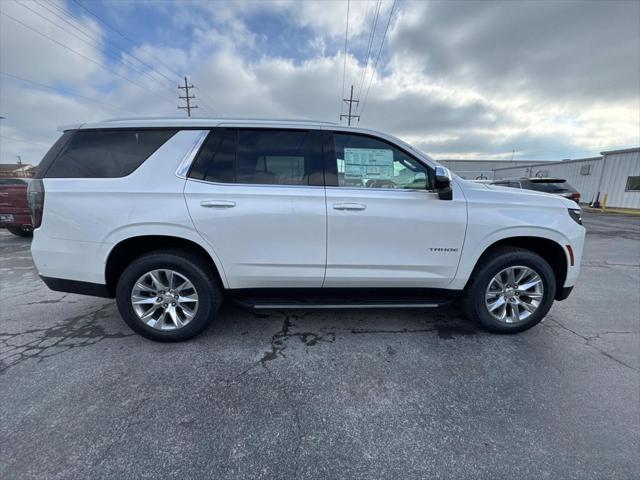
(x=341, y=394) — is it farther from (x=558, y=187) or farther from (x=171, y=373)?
(x=558, y=187)

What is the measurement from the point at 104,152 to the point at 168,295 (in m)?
1.44

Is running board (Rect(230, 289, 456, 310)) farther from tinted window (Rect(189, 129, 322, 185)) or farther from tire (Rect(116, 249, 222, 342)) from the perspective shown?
tinted window (Rect(189, 129, 322, 185))

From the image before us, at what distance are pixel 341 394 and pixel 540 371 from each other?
1.74 metres

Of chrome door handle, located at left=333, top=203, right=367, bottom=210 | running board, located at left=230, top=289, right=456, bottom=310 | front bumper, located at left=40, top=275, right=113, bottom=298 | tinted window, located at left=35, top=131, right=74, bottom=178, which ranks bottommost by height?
running board, located at left=230, top=289, right=456, bottom=310

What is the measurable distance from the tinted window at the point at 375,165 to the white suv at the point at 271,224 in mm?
11

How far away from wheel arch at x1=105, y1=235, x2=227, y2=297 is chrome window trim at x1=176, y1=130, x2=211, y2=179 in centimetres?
59

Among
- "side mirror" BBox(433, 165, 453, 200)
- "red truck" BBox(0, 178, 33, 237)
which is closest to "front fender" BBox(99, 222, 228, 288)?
"side mirror" BBox(433, 165, 453, 200)

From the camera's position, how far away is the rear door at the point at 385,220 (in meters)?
2.69

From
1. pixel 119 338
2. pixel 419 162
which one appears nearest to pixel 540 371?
pixel 419 162

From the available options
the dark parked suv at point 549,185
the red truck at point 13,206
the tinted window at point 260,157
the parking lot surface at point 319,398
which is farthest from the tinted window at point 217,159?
the dark parked suv at point 549,185

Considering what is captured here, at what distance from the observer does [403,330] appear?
10.1 ft

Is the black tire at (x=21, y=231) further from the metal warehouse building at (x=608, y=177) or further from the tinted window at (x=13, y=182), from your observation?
the metal warehouse building at (x=608, y=177)

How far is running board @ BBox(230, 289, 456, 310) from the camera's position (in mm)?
2799

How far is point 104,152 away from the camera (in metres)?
2.67
